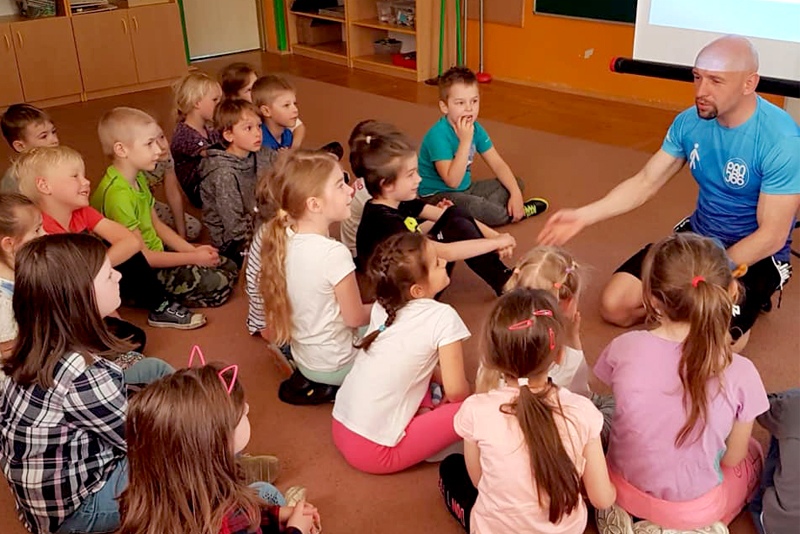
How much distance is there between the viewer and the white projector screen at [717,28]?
3.07 meters

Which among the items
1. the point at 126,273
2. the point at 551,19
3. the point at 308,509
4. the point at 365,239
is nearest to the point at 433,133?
the point at 365,239

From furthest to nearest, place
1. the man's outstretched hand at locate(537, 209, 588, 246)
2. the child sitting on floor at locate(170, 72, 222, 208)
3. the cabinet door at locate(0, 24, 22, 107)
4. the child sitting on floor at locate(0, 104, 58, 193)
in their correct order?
the cabinet door at locate(0, 24, 22, 107), the child sitting on floor at locate(170, 72, 222, 208), the child sitting on floor at locate(0, 104, 58, 193), the man's outstretched hand at locate(537, 209, 588, 246)

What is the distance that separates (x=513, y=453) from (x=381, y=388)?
482 mm

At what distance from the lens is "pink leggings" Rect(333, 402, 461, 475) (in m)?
1.97

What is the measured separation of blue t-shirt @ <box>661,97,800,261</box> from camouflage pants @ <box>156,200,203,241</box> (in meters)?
1.95

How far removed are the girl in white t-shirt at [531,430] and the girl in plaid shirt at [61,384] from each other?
0.76 metres

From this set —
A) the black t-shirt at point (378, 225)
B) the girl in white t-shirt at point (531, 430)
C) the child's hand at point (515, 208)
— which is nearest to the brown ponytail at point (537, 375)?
the girl in white t-shirt at point (531, 430)

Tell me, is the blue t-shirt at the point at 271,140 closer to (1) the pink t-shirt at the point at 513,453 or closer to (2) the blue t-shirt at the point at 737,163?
(2) the blue t-shirt at the point at 737,163

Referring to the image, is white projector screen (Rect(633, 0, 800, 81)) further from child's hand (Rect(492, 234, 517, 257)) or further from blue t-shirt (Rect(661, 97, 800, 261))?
child's hand (Rect(492, 234, 517, 257))

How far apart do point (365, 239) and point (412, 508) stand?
37.6 inches

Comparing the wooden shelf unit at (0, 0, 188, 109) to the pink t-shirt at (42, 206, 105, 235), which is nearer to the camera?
the pink t-shirt at (42, 206, 105, 235)

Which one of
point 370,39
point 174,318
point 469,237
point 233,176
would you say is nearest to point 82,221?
point 174,318

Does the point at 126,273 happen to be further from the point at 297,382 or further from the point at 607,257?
the point at 607,257

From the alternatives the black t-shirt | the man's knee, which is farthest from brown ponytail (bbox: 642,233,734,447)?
the black t-shirt
